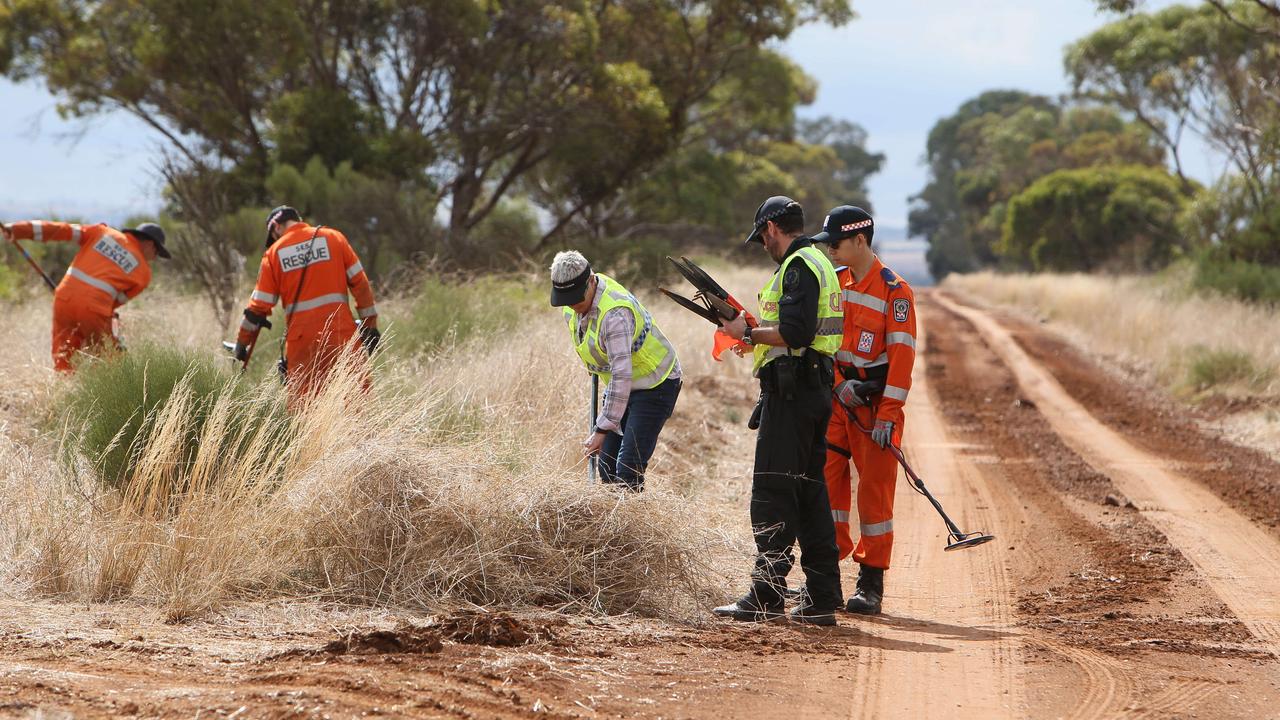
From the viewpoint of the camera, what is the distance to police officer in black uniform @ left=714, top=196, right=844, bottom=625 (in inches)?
231

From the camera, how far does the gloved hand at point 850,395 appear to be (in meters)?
6.40

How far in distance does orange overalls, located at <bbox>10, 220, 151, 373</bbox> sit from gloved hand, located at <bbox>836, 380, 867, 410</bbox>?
19.8ft

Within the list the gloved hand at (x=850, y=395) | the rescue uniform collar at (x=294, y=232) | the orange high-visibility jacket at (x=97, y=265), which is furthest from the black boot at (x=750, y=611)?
the orange high-visibility jacket at (x=97, y=265)

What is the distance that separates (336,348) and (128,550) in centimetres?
281

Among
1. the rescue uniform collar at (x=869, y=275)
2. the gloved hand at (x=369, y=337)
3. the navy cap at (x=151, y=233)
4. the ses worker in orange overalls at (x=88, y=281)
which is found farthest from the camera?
the navy cap at (x=151, y=233)

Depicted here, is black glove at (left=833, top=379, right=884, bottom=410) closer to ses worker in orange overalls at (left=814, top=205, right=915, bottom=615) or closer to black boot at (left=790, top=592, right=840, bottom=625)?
ses worker in orange overalls at (left=814, top=205, right=915, bottom=615)

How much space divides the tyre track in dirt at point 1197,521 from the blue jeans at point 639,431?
2991 millimetres

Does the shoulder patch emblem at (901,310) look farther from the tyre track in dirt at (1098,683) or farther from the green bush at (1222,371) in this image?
the green bush at (1222,371)

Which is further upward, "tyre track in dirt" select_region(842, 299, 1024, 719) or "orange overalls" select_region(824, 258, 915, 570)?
"orange overalls" select_region(824, 258, 915, 570)

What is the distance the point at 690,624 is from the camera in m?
5.77

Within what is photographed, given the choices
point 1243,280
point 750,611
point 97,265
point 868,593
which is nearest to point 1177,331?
point 1243,280

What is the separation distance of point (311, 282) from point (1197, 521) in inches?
248

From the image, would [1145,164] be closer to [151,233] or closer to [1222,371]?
[1222,371]

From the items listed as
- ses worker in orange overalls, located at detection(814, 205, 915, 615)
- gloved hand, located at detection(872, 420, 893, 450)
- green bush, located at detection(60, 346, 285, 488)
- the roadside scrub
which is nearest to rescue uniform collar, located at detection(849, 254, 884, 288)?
ses worker in orange overalls, located at detection(814, 205, 915, 615)
